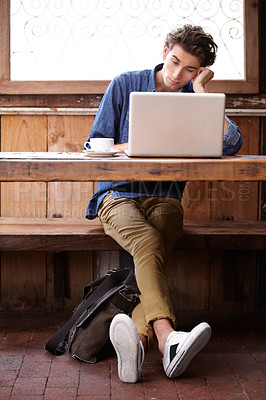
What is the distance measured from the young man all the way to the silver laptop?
0.38 m

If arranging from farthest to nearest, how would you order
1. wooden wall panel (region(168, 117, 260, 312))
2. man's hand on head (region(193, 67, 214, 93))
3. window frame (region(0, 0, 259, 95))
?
1. wooden wall panel (region(168, 117, 260, 312))
2. window frame (region(0, 0, 259, 95))
3. man's hand on head (region(193, 67, 214, 93))

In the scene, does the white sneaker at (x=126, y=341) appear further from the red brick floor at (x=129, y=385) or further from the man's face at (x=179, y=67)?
the man's face at (x=179, y=67)

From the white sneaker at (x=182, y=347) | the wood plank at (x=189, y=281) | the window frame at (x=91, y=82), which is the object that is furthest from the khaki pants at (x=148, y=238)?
the window frame at (x=91, y=82)

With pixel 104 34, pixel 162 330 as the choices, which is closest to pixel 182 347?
pixel 162 330

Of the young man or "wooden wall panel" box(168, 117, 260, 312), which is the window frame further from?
the young man

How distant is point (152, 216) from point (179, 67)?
25.5 inches

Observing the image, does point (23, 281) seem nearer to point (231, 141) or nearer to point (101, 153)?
point (101, 153)

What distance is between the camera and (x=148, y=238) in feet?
6.86

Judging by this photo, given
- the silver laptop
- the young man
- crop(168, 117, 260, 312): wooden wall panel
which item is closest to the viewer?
the silver laptop

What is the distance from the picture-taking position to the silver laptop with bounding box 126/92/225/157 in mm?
1753

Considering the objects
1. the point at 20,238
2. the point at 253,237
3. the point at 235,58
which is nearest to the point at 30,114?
the point at 20,238

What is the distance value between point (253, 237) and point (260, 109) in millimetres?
734

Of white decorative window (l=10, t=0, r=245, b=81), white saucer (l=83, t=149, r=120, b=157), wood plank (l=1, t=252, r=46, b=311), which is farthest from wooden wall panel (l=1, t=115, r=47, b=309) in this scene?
white saucer (l=83, t=149, r=120, b=157)

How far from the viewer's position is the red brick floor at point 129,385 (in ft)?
6.07
